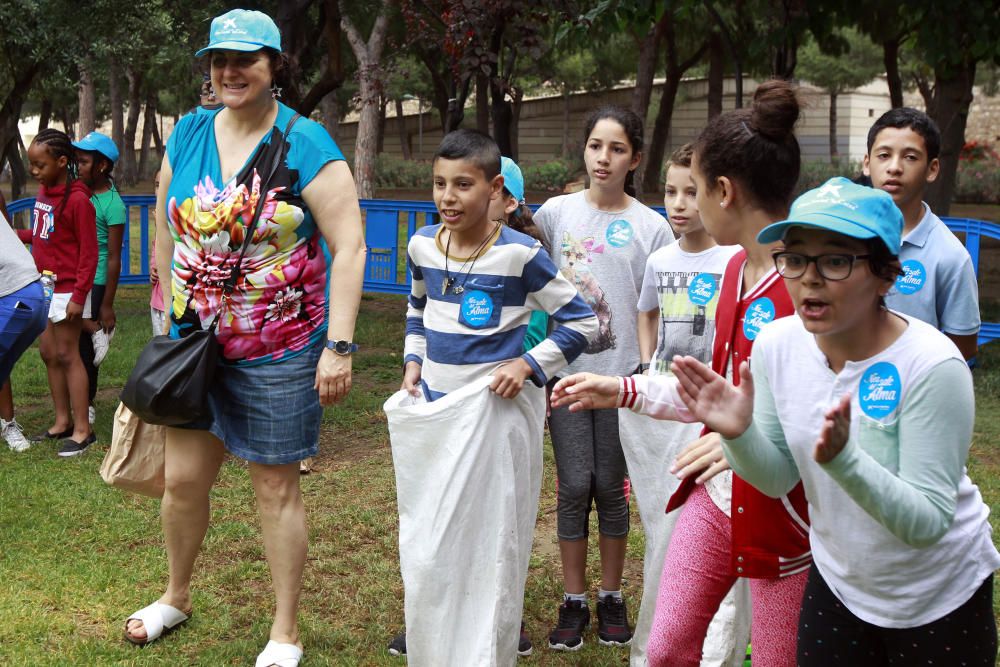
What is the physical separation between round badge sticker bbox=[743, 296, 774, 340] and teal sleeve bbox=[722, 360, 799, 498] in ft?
1.20

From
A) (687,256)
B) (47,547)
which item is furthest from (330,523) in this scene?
(687,256)

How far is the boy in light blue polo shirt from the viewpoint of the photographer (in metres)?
3.66

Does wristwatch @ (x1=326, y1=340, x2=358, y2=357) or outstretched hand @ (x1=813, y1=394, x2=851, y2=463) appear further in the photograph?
wristwatch @ (x1=326, y1=340, x2=358, y2=357)

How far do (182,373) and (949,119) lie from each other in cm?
1013

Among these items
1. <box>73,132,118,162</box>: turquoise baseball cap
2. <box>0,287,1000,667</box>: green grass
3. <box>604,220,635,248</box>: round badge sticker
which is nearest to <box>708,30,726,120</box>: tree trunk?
<box>0,287,1000,667</box>: green grass

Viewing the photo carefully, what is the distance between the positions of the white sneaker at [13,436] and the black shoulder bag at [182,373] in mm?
3450

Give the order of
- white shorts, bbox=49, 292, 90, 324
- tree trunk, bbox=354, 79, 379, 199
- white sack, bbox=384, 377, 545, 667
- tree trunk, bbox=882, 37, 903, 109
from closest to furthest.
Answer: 1. white sack, bbox=384, 377, 545, 667
2. white shorts, bbox=49, 292, 90, 324
3. tree trunk, bbox=354, 79, 379, 199
4. tree trunk, bbox=882, 37, 903, 109

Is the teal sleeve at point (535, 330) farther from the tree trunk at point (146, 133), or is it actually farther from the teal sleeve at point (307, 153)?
the tree trunk at point (146, 133)

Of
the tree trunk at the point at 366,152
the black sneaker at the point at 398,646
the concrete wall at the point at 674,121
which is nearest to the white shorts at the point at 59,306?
the black sneaker at the point at 398,646

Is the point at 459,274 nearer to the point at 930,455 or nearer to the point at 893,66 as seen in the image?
the point at 930,455

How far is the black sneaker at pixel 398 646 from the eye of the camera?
4184 mm

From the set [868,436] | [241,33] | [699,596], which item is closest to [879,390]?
[868,436]

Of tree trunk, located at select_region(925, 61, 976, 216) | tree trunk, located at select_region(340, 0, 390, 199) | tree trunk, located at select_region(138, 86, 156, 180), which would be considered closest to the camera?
tree trunk, located at select_region(925, 61, 976, 216)

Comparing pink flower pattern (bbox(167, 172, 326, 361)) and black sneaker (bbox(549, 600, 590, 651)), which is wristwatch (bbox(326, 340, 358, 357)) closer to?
pink flower pattern (bbox(167, 172, 326, 361))
